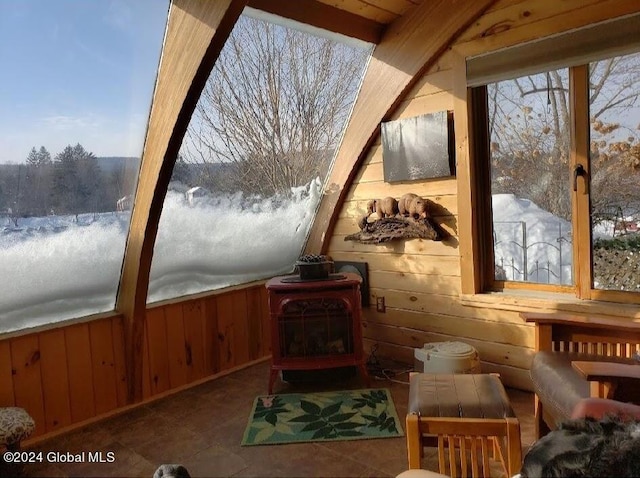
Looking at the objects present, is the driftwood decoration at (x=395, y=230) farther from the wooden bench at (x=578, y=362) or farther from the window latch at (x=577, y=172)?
the wooden bench at (x=578, y=362)

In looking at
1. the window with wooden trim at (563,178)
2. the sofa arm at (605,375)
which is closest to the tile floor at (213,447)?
the sofa arm at (605,375)

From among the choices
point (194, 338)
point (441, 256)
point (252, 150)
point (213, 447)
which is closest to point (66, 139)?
point (252, 150)

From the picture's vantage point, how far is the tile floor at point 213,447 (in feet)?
6.89

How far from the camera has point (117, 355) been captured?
282 cm

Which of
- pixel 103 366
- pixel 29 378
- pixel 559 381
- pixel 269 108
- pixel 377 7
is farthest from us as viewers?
pixel 269 108

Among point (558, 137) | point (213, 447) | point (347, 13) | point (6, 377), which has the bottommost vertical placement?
point (213, 447)

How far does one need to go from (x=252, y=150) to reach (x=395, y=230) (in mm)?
1131

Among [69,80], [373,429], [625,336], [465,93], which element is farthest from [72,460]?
[465,93]

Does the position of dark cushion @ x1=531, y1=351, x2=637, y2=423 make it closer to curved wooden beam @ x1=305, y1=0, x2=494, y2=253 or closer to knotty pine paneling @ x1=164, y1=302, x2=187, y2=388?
curved wooden beam @ x1=305, y1=0, x2=494, y2=253

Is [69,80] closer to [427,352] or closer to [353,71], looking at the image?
[353,71]

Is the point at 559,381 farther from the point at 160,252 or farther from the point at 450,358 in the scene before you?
the point at 160,252

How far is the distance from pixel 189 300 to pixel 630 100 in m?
2.85

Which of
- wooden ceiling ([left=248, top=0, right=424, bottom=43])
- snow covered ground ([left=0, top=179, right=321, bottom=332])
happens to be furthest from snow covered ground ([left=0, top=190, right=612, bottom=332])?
wooden ceiling ([left=248, top=0, right=424, bottom=43])

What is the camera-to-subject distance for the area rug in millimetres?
2357
